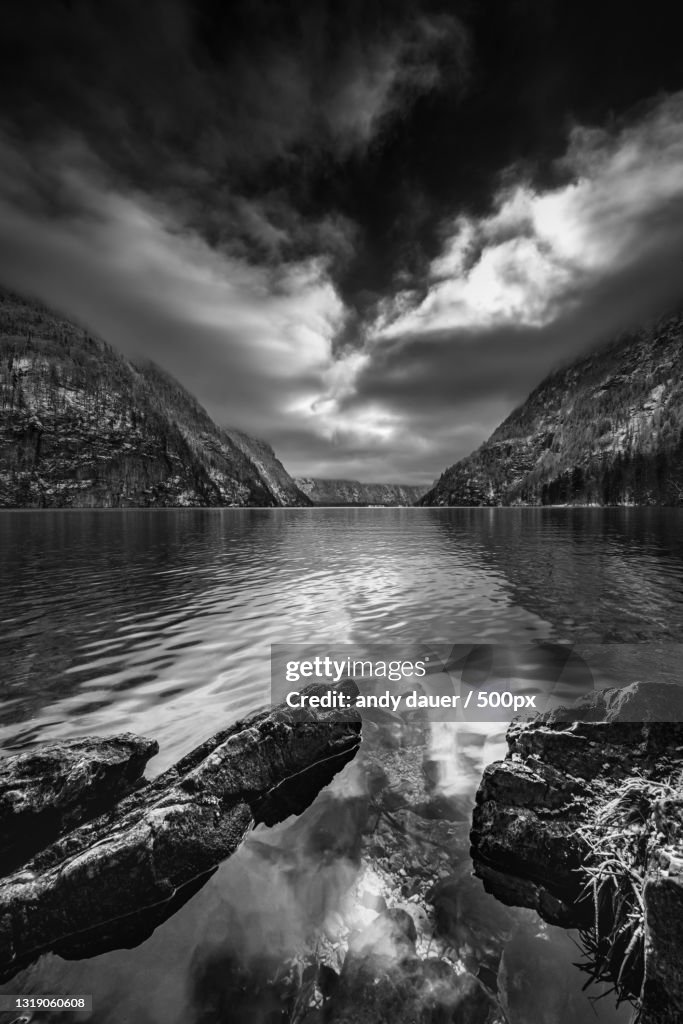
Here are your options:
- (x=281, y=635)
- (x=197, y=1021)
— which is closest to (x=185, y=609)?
(x=281, y=635)

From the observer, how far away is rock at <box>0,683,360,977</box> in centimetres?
477

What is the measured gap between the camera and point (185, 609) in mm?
19531

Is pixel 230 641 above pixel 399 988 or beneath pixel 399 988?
beneath

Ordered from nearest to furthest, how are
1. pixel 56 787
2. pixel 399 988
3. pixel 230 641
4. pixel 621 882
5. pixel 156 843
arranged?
pixel 399 988 → pixel 621 882 → pixel 156 843 → pixel 56 787 → pixel 230 641

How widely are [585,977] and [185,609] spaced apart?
18.5 m

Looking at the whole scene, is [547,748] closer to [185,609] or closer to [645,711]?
[645,711]

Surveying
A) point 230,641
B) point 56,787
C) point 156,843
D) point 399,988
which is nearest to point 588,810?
point 399,988

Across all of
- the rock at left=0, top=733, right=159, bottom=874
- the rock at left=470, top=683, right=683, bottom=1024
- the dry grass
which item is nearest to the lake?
the dry grass

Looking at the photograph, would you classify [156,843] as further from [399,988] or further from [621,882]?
[621,882]

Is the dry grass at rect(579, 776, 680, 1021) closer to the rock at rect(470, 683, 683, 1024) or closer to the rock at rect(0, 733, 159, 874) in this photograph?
the rock at rect(470, 683, 683, 1024)

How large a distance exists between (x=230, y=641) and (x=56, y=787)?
8867mm

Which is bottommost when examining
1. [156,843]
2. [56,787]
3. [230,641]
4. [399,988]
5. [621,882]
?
[230,641]

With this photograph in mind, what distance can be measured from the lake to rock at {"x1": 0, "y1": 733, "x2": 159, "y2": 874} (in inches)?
35.2

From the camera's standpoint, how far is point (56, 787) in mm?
6281
